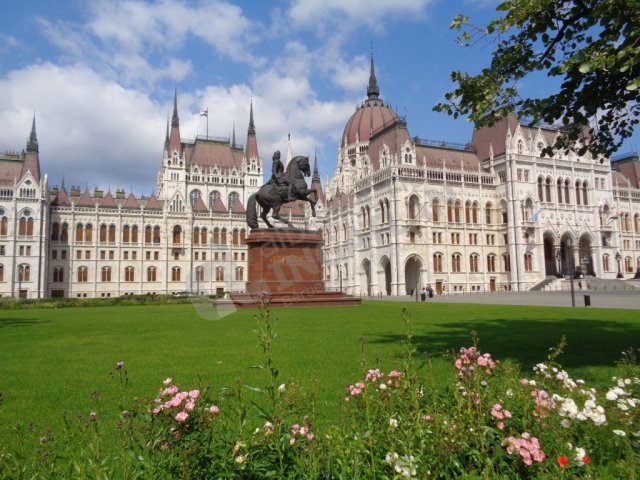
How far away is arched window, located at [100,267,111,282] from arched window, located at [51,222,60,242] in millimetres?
7836

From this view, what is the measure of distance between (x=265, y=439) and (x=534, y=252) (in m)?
66.9

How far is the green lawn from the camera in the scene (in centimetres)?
671

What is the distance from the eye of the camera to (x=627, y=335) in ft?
41.2

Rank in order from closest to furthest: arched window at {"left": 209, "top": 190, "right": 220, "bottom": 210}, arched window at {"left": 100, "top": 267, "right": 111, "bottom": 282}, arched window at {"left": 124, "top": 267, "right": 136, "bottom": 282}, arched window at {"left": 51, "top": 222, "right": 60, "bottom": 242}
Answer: arched window at {"left": 51, "top": 222, "right": 60, "bottom": 242} → arched window at {"left": 100, "top": 267, "right": 111, "bottom": 282} → arched window at {"left": 124, "top": 267, "right": 136, "bottom": 282} → arched window at {"left": 209, "top": 190, "right": 220, "bottom": 210}

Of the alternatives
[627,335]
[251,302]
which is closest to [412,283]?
[251,302]

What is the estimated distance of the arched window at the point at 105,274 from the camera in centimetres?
7062

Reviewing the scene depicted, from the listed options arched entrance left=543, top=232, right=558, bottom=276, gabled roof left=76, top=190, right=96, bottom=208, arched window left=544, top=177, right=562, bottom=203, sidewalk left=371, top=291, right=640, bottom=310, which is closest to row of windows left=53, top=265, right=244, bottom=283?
gabled roof left=76, top=190, right=96, bottom=208

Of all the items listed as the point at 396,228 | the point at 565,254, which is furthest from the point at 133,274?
the point at 565,254

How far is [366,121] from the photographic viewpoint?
92.2 m

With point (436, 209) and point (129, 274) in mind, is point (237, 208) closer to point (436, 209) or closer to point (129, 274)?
point (129, 274)

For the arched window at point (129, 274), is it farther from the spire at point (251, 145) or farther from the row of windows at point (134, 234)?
the spire at point (251, 145)

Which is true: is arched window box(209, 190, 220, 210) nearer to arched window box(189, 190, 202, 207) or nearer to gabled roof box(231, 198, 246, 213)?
arched window box(189, 190, 202, 207)

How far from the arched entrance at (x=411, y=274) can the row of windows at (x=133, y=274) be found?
1121 inches

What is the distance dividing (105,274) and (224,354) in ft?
223
